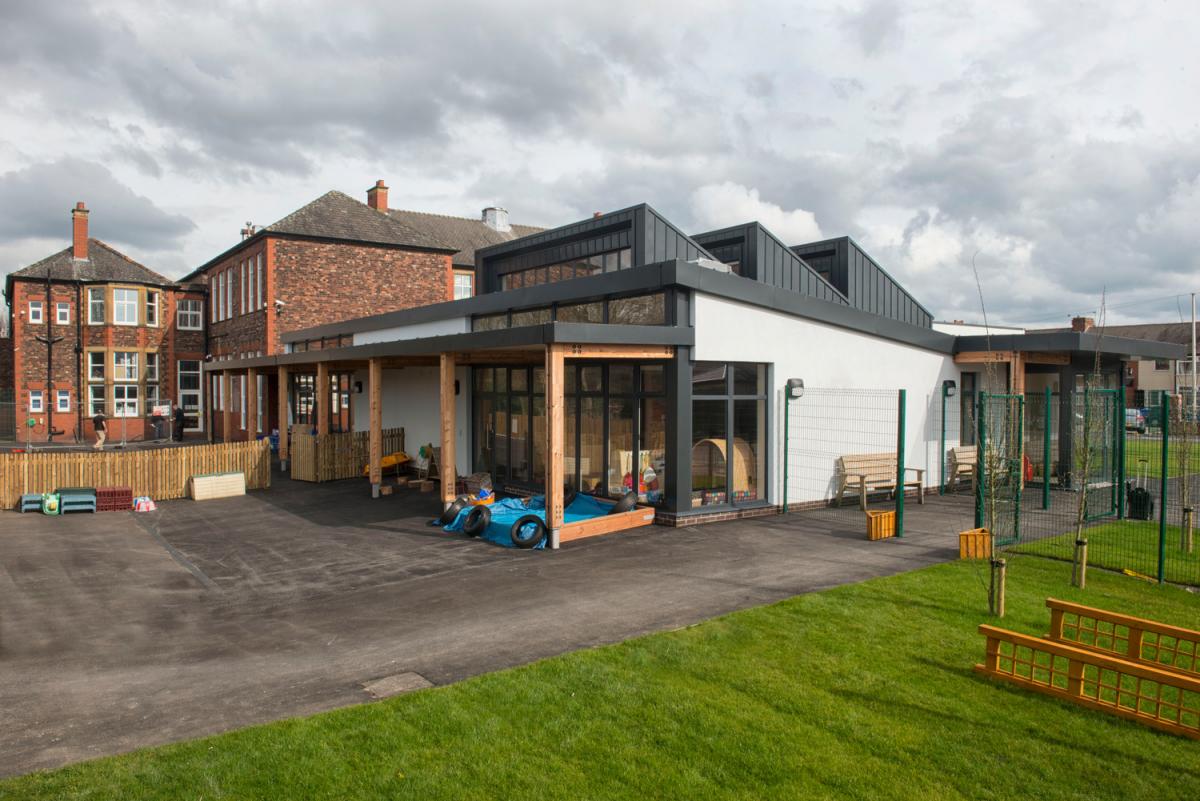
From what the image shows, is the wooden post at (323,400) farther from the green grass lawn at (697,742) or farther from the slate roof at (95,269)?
the slate roof at (95,269)

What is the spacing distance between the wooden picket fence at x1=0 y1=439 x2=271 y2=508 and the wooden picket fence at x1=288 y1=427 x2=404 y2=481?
134 centimetres

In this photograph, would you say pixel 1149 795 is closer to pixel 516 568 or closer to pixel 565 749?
pixel 565 749

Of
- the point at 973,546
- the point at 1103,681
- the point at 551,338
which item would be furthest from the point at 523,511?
the point at 1103,681

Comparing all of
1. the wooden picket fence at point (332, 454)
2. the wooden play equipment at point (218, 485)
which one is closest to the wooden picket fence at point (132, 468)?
the wooden play equipment at point (218, 485)

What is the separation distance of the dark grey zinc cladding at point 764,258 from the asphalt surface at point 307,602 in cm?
606

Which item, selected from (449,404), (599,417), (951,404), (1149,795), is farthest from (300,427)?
(1149,795)

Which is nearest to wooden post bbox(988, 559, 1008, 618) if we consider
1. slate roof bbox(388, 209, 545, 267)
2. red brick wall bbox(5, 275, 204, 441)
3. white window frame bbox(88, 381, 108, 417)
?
slate roof bbox(388, 209, 545, 267)

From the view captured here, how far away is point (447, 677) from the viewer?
19.2ft

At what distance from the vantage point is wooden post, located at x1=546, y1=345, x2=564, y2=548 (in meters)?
10.7

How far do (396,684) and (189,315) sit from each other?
36191 millimetres

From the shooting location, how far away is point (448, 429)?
13695 millimetres

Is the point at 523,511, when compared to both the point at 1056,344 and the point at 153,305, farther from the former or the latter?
the point at 153,305

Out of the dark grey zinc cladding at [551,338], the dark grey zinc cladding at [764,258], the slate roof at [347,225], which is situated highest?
the slate roof at [347,225]

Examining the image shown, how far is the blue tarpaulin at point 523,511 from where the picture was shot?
11.6 meters
